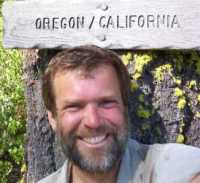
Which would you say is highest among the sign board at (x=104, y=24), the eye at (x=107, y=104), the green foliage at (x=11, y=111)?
the sign board at (x=104, y=24)

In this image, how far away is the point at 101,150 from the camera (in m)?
2.24

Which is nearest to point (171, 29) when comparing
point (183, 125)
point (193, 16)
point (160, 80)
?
point (193, 16)

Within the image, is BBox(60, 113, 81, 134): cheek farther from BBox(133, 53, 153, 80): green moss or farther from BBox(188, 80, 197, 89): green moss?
BBox(188, 80, 197, 89): green moss

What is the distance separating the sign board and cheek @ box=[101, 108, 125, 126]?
2.78 feet

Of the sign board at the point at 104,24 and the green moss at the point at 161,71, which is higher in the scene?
the sign board at the point at 104,24

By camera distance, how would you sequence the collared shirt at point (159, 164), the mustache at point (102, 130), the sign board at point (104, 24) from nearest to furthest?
the collared shirt at point (159, 164) < the mustache at point (102, 130) < the sign board at point (104, 24)

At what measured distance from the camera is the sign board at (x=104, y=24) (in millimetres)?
2934

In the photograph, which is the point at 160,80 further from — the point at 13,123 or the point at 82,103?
the point at 13,123

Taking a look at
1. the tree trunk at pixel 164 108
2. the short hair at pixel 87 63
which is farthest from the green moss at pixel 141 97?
the short hair at pixel 87 63

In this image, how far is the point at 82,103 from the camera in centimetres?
221

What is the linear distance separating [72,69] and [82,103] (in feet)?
0.46

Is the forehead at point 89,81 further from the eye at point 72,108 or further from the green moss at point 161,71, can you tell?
the green moss at point 161,71

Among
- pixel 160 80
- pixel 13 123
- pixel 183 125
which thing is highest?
pixel 160 80

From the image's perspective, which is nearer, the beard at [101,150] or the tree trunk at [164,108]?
the beard at [101,150]
